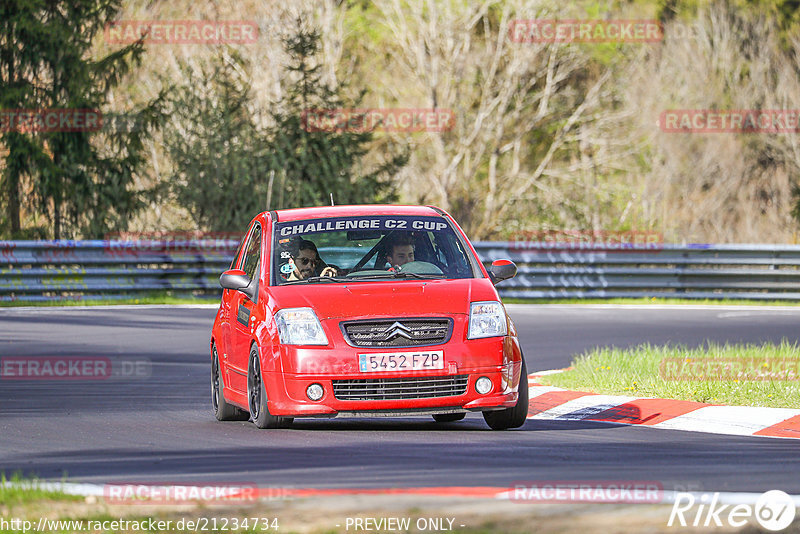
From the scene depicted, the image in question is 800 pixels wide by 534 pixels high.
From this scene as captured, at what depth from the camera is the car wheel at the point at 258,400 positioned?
32.3 ft

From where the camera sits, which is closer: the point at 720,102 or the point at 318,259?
the point at 318,259

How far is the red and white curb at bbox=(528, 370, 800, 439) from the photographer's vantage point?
10.1 meters

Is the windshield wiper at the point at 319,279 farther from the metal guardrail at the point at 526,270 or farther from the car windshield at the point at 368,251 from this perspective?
the metal guardrail at the point at 526,270

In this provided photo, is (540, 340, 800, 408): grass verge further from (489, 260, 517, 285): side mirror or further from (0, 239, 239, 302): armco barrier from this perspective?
(0, 239, 239, 302): armco barrier

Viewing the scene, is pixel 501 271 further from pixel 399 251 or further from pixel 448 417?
pixel 448 417

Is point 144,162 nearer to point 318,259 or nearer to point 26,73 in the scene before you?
point 26,73

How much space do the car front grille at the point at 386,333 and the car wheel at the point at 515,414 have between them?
0.83 m

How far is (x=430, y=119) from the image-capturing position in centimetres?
4222

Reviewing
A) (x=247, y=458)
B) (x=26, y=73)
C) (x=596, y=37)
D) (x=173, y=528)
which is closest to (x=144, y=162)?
(x=26, y=73)

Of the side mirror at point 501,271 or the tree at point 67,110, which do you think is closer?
the side mirror at point 501,271

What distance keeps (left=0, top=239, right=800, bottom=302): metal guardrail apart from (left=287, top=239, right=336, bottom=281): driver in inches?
542

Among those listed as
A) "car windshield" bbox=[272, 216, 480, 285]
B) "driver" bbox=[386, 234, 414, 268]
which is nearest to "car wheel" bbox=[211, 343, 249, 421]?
"car windshield" bbox=[272, 216, 480, 285]

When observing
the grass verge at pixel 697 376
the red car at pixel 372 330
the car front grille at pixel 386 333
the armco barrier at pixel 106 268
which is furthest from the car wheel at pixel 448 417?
the armco barrier at pixel 106 268

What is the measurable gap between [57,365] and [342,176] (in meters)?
17.7
